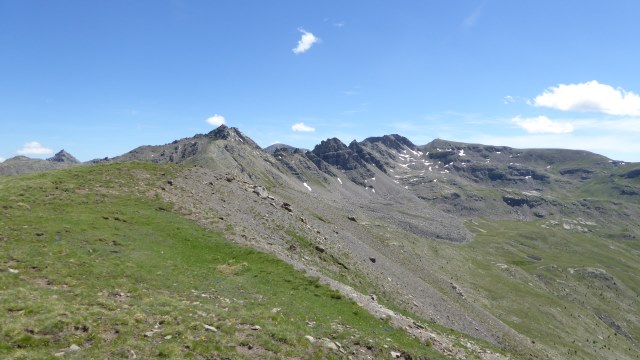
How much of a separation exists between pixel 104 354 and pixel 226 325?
737 centimetres

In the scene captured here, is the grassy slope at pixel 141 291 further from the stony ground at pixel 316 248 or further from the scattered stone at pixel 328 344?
the stony ground at pixel 316 248

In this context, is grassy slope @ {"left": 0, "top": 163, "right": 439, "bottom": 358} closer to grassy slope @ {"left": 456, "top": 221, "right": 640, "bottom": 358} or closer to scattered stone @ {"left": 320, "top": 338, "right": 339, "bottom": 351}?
scattered stone @ {"left": 320, "top": 338, "right": 339, "bottom": 351}

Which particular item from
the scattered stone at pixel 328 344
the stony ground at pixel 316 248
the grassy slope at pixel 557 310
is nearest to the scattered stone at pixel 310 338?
the scattered stone at pixel 328 344

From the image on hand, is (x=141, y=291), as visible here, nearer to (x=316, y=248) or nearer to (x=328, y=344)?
(x=328, y=344)

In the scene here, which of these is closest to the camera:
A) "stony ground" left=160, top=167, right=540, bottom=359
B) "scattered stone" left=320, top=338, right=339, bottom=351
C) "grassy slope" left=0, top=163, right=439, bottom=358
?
"grassy slope" left=0, top=163, right=439, bottom=358

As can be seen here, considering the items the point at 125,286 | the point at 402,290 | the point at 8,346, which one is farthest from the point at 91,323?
the point at 402,290

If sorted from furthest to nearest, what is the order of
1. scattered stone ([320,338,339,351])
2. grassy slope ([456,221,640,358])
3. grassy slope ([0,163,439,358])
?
grassy slope ([456,221,640,358])
scattered stone ([320,338,339,351])
grassy slope ([0,163,439,358])

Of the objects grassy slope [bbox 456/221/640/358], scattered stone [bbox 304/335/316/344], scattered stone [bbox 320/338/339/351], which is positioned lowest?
grassy slope [bbox 456/221/640/358]

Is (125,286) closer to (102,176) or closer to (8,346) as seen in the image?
(8,346)

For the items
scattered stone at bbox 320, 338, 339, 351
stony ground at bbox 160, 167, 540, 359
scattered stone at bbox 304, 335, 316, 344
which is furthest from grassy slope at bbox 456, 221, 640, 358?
scattered stone at bbox 304, 335, 316, 344

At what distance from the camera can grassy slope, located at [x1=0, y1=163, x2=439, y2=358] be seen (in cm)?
2164

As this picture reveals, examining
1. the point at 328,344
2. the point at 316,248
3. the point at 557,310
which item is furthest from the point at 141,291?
the point at 557,310

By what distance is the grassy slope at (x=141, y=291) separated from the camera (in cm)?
2164

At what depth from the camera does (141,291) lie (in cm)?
2931
